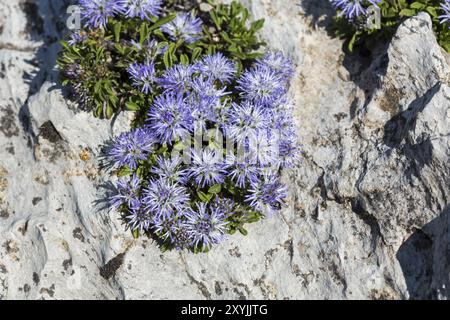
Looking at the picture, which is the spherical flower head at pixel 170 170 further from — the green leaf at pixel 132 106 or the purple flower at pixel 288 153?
the purple flower at pixel 288 153

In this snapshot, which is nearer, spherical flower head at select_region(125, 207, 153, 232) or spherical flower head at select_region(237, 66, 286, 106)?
spherical flower head at select_region(125, 207, 153, 232)

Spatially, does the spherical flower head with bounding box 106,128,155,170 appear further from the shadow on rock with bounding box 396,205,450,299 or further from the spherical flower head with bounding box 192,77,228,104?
the shadow on rock with bounding box 396,205,450,299

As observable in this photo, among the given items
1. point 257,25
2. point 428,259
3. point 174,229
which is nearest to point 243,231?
point 174,229

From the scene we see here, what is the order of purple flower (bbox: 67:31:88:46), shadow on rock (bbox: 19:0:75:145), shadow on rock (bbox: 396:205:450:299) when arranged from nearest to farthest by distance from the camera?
shadow on rock (bbox: 396:205:450:299), purple flower (bbox: 67:31:88:46), shadow on rock (bbox: 19:0:75:145)

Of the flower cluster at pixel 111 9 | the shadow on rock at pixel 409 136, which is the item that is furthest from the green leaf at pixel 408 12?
the flower cluster at pixel 111 9

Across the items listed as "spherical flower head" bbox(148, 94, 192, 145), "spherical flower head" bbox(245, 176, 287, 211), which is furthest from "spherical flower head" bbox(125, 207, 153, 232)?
"spherical flower head" bbox(245, 176, 287, 211)
